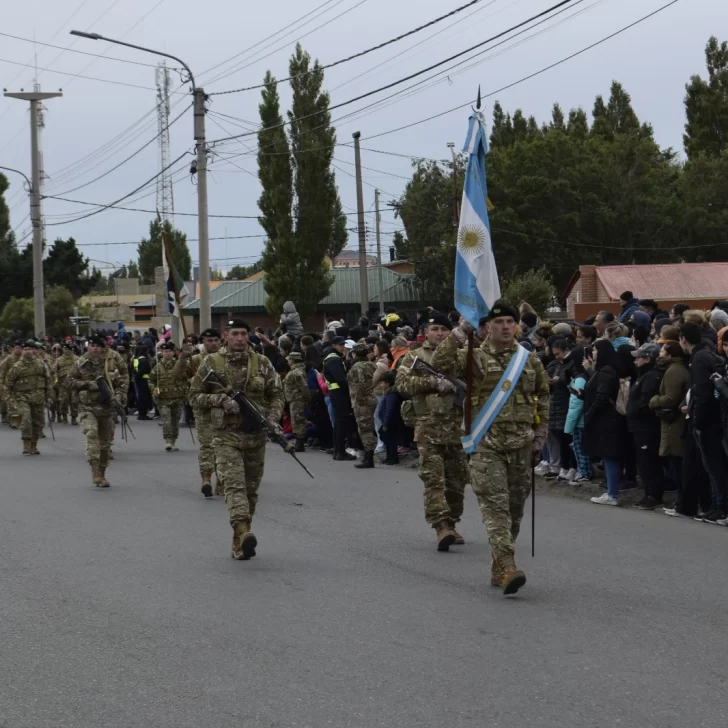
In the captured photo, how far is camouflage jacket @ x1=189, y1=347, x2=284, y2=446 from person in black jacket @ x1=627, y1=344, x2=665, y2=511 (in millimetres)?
3799

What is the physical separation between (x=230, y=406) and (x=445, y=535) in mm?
2011

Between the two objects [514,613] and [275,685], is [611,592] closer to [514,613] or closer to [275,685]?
[514,613]

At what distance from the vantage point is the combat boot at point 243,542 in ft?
29.9

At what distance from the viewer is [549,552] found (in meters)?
9.34

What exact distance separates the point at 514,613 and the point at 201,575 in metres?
2.55

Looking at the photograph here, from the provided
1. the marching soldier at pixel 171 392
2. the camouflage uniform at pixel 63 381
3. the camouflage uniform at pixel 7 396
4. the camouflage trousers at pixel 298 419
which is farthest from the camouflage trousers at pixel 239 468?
the camouflage uniform at pixel 63 381

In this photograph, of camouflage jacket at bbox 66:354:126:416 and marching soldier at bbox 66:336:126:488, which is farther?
camouflage jacket at bbox 66:354:126:416

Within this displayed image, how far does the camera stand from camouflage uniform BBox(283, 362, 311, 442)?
1806cm

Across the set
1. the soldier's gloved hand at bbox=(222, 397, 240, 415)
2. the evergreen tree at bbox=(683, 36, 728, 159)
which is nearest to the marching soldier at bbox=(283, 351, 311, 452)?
the soldier's gloved hand at bbox=(222, 397, 240, 415)

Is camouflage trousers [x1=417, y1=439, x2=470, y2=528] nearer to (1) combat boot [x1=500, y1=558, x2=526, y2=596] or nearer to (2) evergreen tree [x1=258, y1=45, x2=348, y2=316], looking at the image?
(1) combat boot [x1=500, y1=558, x2=526, y2=596]

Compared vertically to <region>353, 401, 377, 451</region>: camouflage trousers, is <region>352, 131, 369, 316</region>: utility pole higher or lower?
higher

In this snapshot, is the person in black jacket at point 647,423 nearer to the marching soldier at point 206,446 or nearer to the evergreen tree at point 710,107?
the marching soldier at point 206,446

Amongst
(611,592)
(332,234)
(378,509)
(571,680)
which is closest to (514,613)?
(611,592)

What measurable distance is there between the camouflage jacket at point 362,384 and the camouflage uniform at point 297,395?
178 cm
